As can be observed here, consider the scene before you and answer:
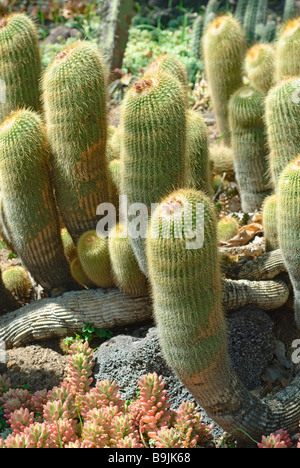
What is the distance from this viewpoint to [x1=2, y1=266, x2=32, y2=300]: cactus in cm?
444

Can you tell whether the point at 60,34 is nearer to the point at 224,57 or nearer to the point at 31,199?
the point at 224,57

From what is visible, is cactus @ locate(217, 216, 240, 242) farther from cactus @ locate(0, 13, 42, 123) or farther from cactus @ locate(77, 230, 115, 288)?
cactus @ locate(0, 13, 42, 123)

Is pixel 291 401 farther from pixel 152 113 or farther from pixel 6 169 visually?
pixel 6 169

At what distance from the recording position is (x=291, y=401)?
336 cm

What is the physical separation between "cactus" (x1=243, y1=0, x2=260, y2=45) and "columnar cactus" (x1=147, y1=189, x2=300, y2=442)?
5.63m

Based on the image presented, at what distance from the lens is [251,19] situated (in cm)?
817

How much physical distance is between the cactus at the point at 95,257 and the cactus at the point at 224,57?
2.12 meters

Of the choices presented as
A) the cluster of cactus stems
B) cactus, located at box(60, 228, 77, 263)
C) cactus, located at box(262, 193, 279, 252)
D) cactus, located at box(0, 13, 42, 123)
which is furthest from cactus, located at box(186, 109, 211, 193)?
the cluster of cactus stems

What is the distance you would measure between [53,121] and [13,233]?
0.76 m

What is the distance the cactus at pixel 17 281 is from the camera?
4441mm

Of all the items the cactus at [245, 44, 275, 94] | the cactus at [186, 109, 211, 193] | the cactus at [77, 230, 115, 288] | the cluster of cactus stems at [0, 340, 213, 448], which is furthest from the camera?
the cactus at [245, 44, 275, 94]

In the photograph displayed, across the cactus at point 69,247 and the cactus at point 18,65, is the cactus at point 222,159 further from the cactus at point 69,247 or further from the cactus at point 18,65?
the cactus at point 18,65

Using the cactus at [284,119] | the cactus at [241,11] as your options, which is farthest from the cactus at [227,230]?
the cactus at [241,11]

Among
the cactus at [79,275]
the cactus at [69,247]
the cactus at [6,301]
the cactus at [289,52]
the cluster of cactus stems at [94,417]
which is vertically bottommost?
the cluster of cactus stems at [94,417]
